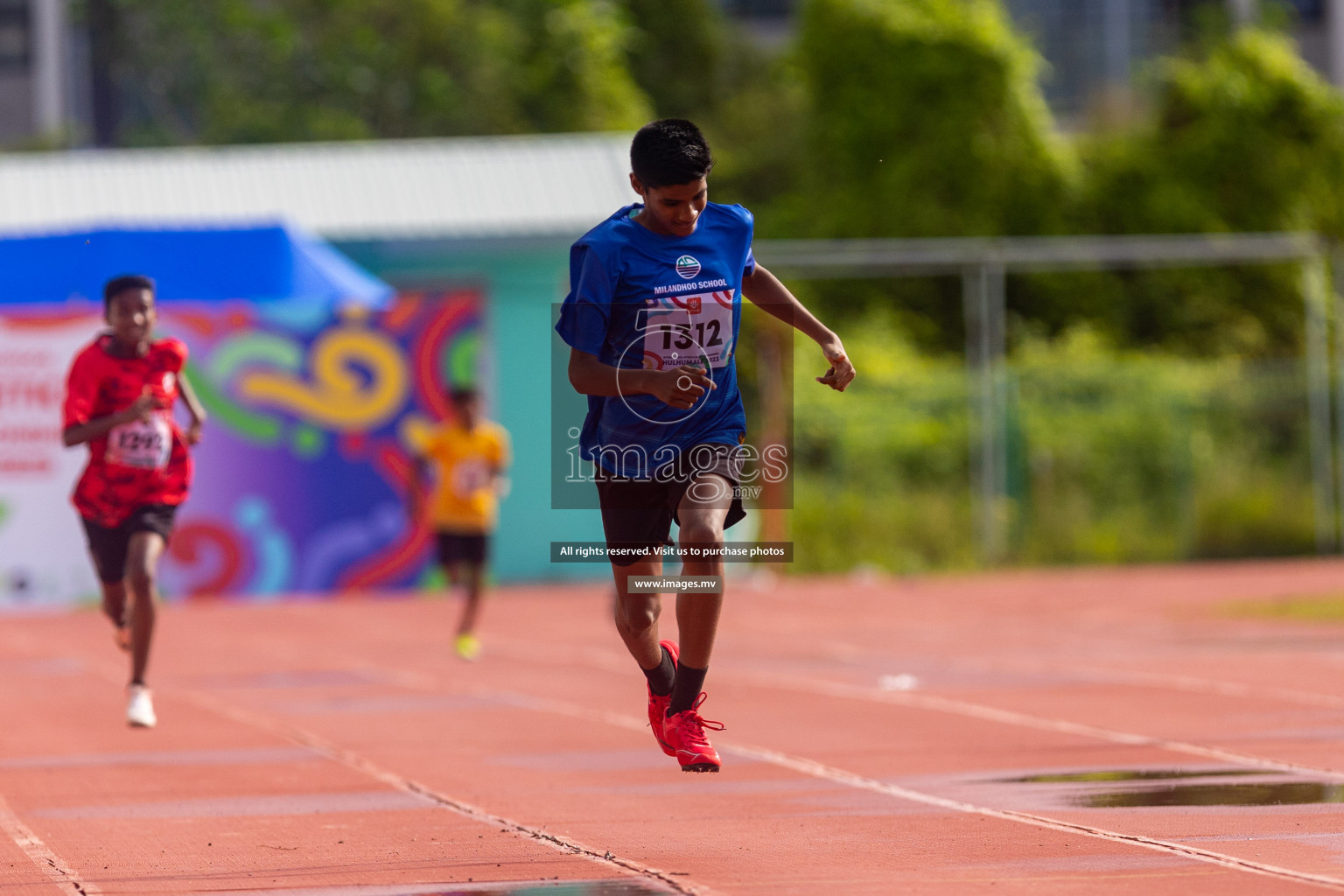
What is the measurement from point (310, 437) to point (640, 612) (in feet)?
44.7

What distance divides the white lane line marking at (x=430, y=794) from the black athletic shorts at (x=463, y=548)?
2872 millimetres

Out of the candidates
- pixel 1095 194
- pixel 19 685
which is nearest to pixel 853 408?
pixel 1095 194

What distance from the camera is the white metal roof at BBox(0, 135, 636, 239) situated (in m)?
22.7

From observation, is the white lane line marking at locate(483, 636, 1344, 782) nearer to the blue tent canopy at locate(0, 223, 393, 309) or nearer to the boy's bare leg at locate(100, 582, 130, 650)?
the boy's bare leg at locate(100, 582, 130, 650)

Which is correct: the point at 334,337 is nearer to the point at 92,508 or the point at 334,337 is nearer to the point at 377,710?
the point at 377,710

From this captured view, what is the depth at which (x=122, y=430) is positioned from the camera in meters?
8.90

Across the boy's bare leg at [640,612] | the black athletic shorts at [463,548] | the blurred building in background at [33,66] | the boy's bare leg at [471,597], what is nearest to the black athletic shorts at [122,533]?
the boy's bare leg at [640,612]

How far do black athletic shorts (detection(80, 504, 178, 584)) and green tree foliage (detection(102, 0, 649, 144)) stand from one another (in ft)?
98.9

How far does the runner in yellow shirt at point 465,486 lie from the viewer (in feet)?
46.9

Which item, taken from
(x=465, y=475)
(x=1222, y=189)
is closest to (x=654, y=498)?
(x=465, y=475)

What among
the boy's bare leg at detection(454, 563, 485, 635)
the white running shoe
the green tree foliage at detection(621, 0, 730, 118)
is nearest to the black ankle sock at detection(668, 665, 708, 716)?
the white running shoe

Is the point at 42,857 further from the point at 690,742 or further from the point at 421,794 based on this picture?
the point at 690,742

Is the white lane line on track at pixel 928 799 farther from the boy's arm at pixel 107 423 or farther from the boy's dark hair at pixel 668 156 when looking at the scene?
the boy's arm at pixel 107 423

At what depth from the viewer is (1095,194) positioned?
30.7 m
